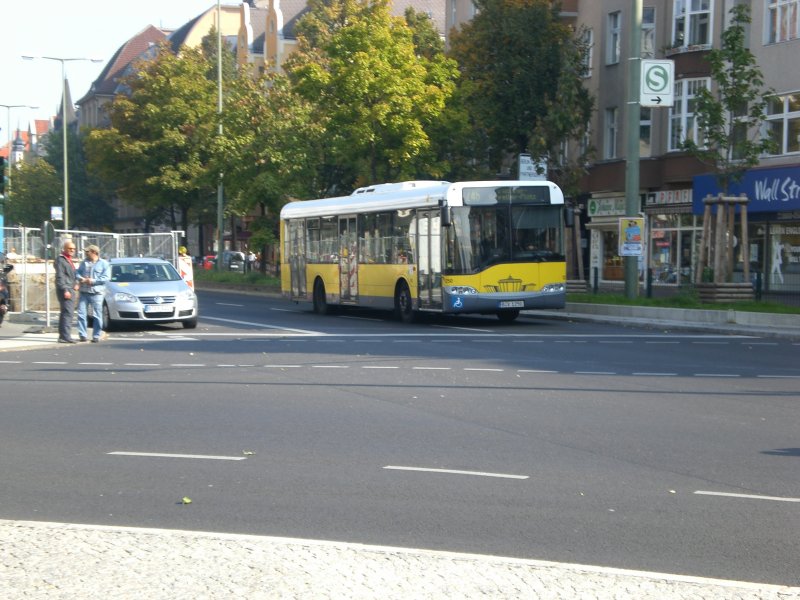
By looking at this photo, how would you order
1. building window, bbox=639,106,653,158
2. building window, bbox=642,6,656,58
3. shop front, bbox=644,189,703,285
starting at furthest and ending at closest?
building window, bbox=639,106,653,158, building window, bbox=642,6,656,58, shop front, bbox=644,189,703,285

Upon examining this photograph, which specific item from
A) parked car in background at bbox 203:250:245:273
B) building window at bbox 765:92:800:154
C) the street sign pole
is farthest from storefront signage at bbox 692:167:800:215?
parked car in background at bbox 203:250:245:273

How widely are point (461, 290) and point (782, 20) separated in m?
17.5

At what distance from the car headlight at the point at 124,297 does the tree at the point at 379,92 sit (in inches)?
624

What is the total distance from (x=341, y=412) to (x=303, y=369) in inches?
181

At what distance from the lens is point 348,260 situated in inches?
1214

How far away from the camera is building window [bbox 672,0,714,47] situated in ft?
132

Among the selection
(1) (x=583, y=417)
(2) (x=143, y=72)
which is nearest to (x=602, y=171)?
(2) (x=143, y=72)

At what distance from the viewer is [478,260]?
85.0 feet

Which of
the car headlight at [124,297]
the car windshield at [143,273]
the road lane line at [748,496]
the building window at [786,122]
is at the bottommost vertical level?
the road lane line at [748,496]

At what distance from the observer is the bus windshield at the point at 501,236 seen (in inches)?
1021

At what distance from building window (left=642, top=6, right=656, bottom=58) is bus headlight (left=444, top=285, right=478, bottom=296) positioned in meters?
20.5

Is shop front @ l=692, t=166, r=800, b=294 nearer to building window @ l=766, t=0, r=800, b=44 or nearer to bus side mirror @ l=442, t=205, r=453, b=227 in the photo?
building window @ l=766, t=0, r=800, b=44

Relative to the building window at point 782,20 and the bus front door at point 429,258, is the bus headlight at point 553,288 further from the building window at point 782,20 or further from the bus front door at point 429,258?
the building window at point 782,20

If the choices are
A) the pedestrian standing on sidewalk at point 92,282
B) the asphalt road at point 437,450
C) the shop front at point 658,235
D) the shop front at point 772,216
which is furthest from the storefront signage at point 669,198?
the pedestrian standing on sidewalk at point 92,282
